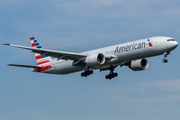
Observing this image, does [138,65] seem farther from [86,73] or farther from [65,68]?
[65,68]

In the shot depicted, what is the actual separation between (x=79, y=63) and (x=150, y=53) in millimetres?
11103

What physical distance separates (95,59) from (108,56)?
2.11 metres

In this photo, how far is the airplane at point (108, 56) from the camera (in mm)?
43531

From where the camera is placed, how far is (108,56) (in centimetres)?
4659

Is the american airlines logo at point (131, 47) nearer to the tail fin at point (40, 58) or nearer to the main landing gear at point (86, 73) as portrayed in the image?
the main landing gear at point (86, 73)

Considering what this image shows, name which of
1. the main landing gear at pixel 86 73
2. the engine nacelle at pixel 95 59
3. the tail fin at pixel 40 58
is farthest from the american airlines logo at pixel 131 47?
the tail fin at pixel 40 58

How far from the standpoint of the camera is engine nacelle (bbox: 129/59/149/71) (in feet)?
168

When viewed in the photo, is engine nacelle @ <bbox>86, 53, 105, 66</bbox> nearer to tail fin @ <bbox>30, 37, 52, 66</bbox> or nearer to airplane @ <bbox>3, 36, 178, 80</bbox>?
airplane @ <bbox>3, 36, 178, 80</bbox>

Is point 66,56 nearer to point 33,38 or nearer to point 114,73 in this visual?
point 114,73

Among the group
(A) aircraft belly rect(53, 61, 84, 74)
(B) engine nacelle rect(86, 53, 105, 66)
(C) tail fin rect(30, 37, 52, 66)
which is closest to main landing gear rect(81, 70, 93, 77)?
(A) aircraft belly rect(53, 61, 84, 74)

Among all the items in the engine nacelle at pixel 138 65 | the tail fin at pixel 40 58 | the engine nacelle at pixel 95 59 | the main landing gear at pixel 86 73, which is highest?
the tail fin at pixel 40 58

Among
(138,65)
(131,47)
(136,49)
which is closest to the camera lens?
(136,49)

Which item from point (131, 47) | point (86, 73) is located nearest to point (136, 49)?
point (131, 47)

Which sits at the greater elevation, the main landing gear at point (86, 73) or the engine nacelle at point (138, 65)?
the engine nacelle at point (138, 65)
